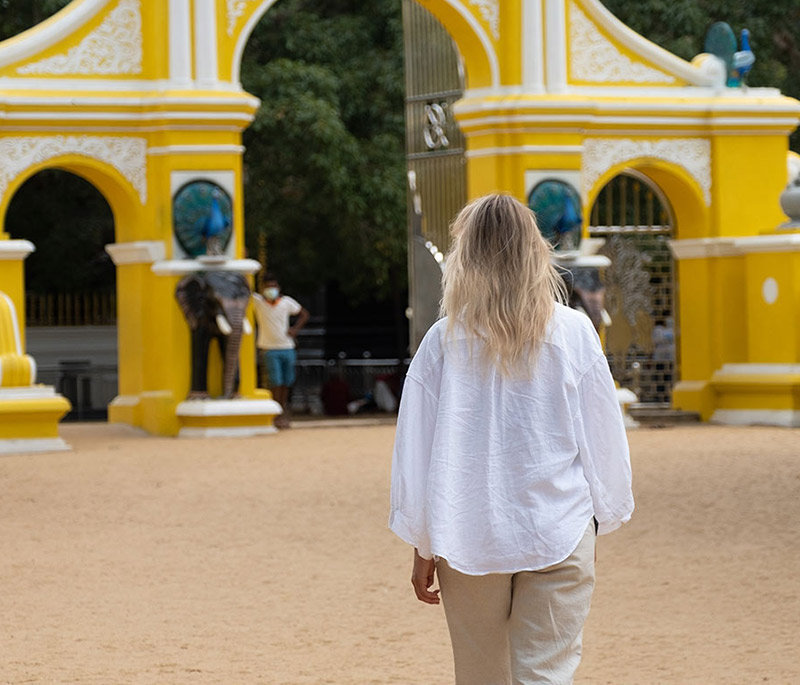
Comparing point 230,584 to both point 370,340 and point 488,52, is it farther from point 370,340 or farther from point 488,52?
point 370,340

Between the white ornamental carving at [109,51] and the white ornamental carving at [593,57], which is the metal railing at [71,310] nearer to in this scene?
the white ornamental carving at [109,51]

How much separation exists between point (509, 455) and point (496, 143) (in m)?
12.7

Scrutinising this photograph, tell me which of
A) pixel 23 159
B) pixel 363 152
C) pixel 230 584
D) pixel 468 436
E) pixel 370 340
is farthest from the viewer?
pixel 370 340

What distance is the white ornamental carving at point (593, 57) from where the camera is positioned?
16.7m

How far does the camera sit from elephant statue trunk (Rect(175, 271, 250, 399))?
1522 centimetres

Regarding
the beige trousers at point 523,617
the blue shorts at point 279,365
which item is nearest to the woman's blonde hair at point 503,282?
the beige trousers at point 523,617

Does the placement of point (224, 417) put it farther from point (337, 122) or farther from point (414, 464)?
point (414, 464)

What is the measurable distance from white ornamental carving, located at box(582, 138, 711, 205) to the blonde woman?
12997 millimetres

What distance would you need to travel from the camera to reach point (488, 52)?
53.6ft

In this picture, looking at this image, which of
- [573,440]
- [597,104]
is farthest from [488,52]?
[573,440]

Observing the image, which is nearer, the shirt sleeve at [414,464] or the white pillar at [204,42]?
the shirt sleeve at [414,464]

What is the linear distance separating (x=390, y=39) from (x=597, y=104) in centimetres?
615

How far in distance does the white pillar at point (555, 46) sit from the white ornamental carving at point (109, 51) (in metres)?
3.93

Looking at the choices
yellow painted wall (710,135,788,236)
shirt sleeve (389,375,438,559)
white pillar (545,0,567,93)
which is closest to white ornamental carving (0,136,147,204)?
white pillar (545,0,567,93)
